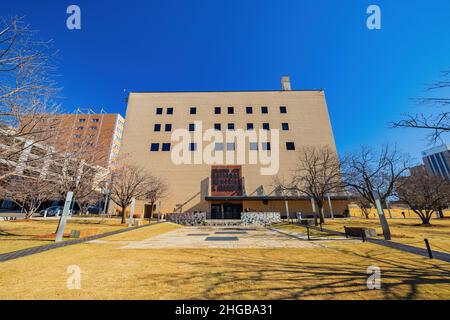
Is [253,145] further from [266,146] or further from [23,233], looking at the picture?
[23,233]

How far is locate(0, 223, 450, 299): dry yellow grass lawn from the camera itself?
3679 mm

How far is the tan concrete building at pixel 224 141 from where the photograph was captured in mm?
33906

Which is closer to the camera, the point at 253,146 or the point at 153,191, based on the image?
the point at 153,191

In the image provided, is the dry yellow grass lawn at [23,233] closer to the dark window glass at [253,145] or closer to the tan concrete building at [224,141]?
the tan concrete building at [224,141]

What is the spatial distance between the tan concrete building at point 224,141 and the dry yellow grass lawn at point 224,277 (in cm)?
2600

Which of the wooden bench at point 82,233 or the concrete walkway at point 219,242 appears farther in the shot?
the wooden bench at point 82,233

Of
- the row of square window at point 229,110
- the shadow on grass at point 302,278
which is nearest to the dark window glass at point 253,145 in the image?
the row of square window at point 229,110

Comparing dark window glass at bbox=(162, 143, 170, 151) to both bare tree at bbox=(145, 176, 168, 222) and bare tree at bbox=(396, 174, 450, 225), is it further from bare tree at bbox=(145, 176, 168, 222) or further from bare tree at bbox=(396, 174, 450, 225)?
bare tree at bbox=(396, 174, 450, 225)

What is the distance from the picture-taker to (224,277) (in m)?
4.72

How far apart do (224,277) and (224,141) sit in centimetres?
3403

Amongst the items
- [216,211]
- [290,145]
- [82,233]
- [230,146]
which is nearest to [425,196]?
[290,145]

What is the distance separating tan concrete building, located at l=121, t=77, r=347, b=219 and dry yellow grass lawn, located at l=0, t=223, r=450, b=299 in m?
26.0
